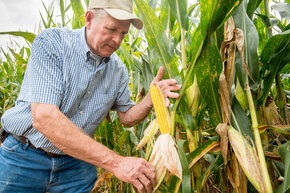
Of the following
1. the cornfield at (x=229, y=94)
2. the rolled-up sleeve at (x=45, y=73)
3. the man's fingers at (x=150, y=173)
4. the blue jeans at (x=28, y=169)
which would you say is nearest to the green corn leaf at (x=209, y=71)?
the cornfield at (x=229, y=94)

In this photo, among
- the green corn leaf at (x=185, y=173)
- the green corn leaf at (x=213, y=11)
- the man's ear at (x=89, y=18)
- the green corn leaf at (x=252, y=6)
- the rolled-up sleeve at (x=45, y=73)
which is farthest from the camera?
the man's ear at (x=89, y=18)

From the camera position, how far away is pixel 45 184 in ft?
4.18

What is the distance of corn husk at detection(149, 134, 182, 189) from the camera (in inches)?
27.3

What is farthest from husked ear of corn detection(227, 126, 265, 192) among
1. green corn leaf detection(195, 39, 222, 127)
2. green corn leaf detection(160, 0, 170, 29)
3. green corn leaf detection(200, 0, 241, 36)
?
green corn leaf detection(160, 0, 170, 29)

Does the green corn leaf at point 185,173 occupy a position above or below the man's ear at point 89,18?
below

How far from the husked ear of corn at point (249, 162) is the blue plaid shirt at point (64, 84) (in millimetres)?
896

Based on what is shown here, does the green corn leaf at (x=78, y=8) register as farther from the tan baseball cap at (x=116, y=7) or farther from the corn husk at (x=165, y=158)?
the corn husk at (x=165, y=158)

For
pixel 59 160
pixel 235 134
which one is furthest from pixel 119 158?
pixel 59 160

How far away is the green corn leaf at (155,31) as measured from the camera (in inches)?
32.3

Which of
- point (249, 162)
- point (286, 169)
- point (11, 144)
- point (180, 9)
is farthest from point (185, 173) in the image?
point (11, 144)

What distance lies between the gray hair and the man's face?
2cm

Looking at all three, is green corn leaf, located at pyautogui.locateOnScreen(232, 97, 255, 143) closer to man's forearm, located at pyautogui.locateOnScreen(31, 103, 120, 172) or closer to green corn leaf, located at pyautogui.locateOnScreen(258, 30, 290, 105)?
green corn leaf, located at pyautogui.locateOnScreen(258, 30, 290, 105)

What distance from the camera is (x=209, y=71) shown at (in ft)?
2.48

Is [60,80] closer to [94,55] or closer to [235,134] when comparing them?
[94,55]
